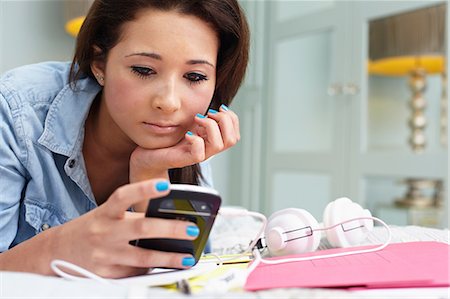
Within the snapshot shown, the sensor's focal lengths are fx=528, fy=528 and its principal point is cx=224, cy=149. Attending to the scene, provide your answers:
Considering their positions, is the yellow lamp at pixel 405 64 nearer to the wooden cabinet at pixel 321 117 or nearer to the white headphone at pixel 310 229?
the wooden cabinet at pixel 321 117

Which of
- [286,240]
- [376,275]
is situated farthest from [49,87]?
[376,275]

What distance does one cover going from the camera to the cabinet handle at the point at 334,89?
2498mm

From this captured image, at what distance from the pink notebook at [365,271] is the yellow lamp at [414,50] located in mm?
1709

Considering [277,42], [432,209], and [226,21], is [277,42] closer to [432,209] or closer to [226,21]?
[432,209]

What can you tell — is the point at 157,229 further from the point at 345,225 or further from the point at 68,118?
the point at 68,118

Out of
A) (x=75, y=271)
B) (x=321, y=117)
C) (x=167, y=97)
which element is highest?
(x=321, y=117)

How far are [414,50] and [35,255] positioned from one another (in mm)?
2097

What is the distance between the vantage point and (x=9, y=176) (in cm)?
88

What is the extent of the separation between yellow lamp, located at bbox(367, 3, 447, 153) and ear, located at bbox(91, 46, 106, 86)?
5.27ft

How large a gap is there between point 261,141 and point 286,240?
7.30 feet

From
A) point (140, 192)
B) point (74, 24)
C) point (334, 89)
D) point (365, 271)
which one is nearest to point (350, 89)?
point (334, 89)

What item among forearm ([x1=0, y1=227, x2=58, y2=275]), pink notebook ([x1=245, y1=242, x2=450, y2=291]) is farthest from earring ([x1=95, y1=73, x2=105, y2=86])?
pink notebook ([x1=245, y1=242, x2=450, y2=291])

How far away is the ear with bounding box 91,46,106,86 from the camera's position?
3.32 ft

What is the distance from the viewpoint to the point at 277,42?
2.91 meters
